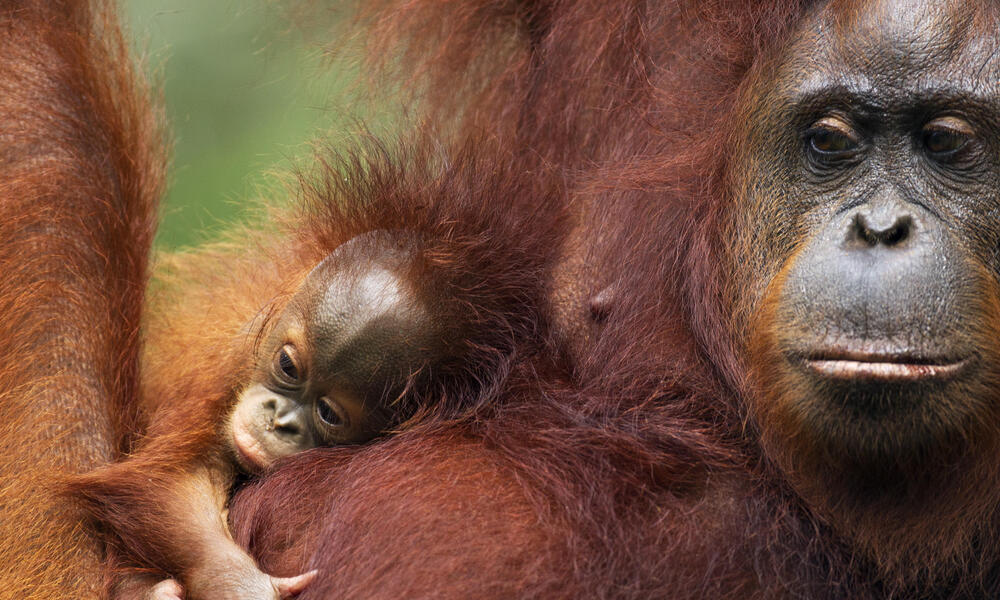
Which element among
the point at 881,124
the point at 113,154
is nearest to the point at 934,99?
the point at 881,124

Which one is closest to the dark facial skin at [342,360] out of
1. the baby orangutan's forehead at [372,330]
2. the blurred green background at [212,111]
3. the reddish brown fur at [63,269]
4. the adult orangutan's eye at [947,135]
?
the baby orangutan's forehead at [372,330]

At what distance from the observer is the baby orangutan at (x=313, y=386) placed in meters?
2.23

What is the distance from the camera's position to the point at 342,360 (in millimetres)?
2326

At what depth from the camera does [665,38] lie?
7.80 feet

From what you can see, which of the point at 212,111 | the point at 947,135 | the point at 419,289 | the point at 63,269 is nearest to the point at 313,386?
the point at 419,289

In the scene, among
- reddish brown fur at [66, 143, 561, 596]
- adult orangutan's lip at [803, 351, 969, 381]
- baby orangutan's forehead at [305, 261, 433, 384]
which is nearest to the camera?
adult orangutan's lip at [803, 351, 969, 381]

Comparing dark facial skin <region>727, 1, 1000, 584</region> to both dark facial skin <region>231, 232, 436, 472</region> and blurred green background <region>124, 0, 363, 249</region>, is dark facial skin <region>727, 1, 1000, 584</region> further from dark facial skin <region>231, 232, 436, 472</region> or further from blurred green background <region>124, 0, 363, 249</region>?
blurred green background <region>124, 0, 363, 249</region>

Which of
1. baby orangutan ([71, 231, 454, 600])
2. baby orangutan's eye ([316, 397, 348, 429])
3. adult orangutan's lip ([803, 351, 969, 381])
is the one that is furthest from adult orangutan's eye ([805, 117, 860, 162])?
baby orangutan's eye ([316, 397, 348, 429])

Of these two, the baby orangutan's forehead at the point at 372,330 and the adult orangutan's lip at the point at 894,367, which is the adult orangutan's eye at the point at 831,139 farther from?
the baby orangutan's forehead at the point at 372,330

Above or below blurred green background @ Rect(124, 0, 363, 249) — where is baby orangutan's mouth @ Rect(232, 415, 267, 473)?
below

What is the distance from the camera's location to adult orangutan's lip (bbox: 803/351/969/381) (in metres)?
1.68

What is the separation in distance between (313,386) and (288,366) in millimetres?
77

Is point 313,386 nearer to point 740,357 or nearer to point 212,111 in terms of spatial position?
point 740,357

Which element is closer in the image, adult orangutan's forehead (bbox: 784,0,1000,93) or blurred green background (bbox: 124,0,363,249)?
adult orangutan's forehead (bbox: 784,0,1000,93)
